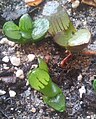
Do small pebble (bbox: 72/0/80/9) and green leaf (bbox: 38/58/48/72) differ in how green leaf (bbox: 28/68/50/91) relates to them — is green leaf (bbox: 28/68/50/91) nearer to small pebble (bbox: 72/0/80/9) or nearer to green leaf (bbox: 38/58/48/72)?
green leaf (bbox: 38/58/48/72)

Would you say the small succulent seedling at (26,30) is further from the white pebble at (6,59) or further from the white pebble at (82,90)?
the white pebble at (82,90)

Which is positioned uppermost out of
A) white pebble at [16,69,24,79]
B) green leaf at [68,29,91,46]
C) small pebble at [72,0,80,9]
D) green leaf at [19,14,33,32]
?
small pebble at [72,0,80,9]

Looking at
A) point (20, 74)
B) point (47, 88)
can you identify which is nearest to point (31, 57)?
point (20, 74)

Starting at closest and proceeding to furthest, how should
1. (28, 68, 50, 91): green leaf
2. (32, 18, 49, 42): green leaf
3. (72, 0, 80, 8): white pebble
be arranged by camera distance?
(28, 68, 50, 91): green leaf → (32, 18, 49, 42): green leaf → (72, 0, 80, 8): white pebble

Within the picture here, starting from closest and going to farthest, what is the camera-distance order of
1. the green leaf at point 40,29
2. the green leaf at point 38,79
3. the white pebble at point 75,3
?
the green leaf at point 38,79 < the green leaf at point 40,29 < the white pebble at point 75,3

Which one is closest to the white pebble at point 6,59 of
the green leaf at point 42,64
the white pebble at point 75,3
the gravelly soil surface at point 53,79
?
the gravelly soil surface at point 53,79

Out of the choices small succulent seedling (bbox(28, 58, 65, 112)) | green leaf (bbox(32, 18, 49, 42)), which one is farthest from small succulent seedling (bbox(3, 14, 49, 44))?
small succulent seedling (bbox(28, 58, 65, 112))

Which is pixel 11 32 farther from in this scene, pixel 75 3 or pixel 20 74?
pixel 75 3

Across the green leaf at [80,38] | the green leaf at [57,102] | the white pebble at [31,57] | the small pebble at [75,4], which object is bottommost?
the green leaf at [57,102]
